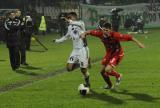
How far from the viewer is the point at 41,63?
2462 centimetres

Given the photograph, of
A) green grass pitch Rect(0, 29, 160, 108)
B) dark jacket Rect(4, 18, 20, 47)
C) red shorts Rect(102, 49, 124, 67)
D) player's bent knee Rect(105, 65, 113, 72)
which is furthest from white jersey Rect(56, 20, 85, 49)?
dark jacket Rect(4, 18, 20, 47)

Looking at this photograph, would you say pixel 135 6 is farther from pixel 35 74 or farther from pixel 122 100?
pixel 122 100

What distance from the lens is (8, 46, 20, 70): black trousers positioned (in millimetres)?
22078

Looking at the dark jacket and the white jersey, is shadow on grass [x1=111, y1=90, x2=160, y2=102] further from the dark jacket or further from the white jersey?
the dark jacket

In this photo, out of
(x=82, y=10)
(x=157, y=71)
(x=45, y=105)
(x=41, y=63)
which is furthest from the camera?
(x=82, y=10)

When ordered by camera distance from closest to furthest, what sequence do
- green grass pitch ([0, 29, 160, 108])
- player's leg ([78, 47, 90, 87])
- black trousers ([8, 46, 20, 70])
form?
green grass pitch ([0, 29, 160, 108]) → player's leg ([78, 47, 90, 87]) → black trousers ([8, 46, 20, 70])

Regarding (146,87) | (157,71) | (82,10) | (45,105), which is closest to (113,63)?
(146,87)

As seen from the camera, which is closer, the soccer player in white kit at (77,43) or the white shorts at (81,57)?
the white shorts at (81,57)

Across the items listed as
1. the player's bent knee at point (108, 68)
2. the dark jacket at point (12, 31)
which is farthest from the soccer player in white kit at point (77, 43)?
the dark jacket at point (12, 31)

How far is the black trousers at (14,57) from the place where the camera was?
2208 cm

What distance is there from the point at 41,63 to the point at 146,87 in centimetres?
932

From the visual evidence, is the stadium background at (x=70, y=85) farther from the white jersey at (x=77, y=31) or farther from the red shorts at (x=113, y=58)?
the white jersey at (x=77, y=31)

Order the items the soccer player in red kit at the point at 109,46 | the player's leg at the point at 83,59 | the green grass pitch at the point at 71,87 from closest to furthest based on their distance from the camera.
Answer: the green grass pitch at the point at 71,87 → the soccer player in red kit at the point at 109,46 → the player's leg at the point at 83,59

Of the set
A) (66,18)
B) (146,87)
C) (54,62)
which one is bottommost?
(54,62)
